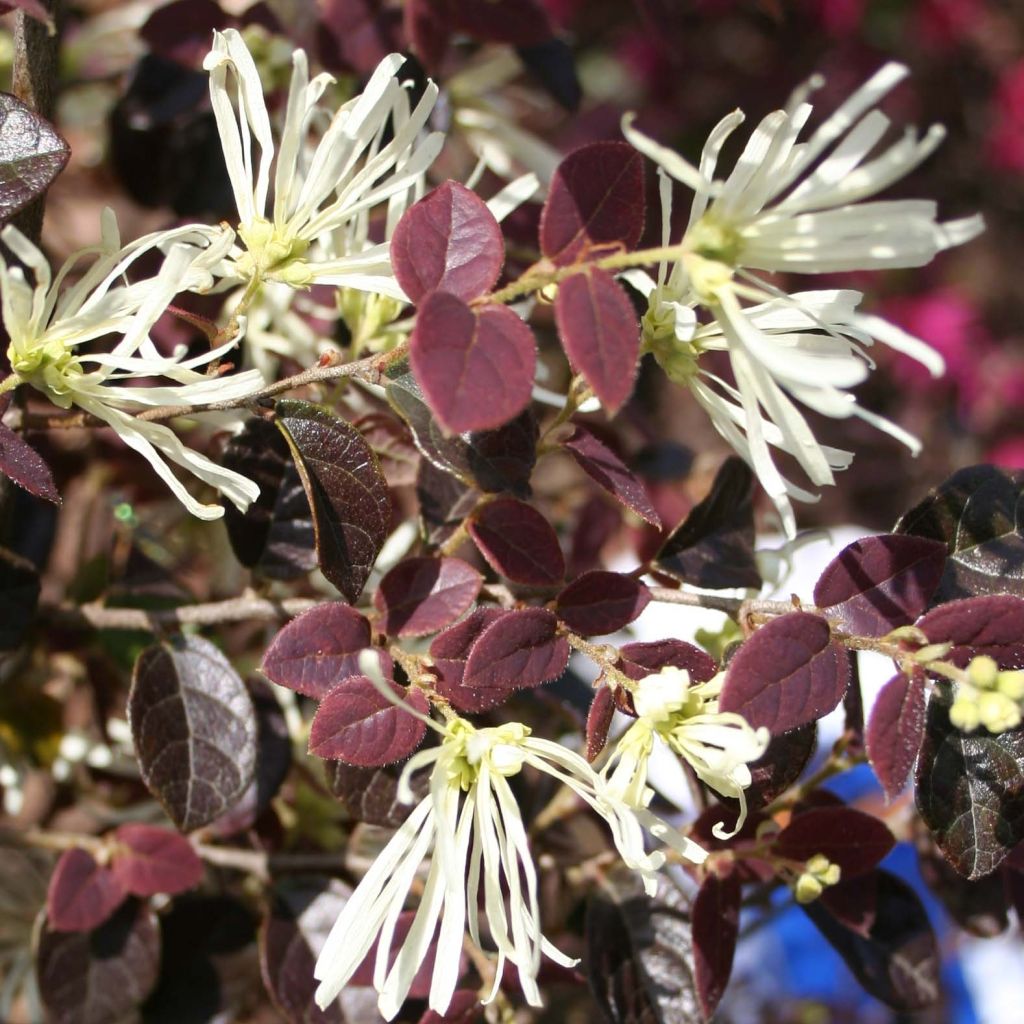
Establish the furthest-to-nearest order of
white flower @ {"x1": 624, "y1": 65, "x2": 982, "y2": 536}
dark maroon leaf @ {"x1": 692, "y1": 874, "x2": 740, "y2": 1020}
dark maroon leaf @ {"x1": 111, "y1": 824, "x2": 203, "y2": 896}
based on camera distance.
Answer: dark maroon leaf @ {"x1": 111, "y1": 824, "x2": 203, "y2": 896}
dark maroon leaf @ {"x1": 692, "y1": 874, "x2": 740, "y2": 1020}
white flower @ {"x1": 624, "y1": 65, "x2": 982, "y2": 536}

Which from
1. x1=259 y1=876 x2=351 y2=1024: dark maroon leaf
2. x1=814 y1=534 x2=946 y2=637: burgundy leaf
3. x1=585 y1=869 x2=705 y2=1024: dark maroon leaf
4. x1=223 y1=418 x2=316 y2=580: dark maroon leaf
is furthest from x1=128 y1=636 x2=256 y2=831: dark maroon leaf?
x1=814 y1=534 x2=946 y2=637: burgundy leaf

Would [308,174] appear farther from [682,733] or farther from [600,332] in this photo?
[682,733]

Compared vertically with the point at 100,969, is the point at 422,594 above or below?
above

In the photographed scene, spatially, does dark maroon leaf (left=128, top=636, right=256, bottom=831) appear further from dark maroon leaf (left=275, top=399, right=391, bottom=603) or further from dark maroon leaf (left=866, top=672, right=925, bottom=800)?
dark maroon leaf (left=866, top=672, right=925, bottom=800)

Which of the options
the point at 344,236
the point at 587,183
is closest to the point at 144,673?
the point at 344,236

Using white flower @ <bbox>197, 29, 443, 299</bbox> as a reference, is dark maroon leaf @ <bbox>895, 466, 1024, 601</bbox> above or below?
below

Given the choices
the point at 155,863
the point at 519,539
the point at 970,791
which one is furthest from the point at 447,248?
the point at 155,863

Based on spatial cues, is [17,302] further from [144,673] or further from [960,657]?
[960,657]
